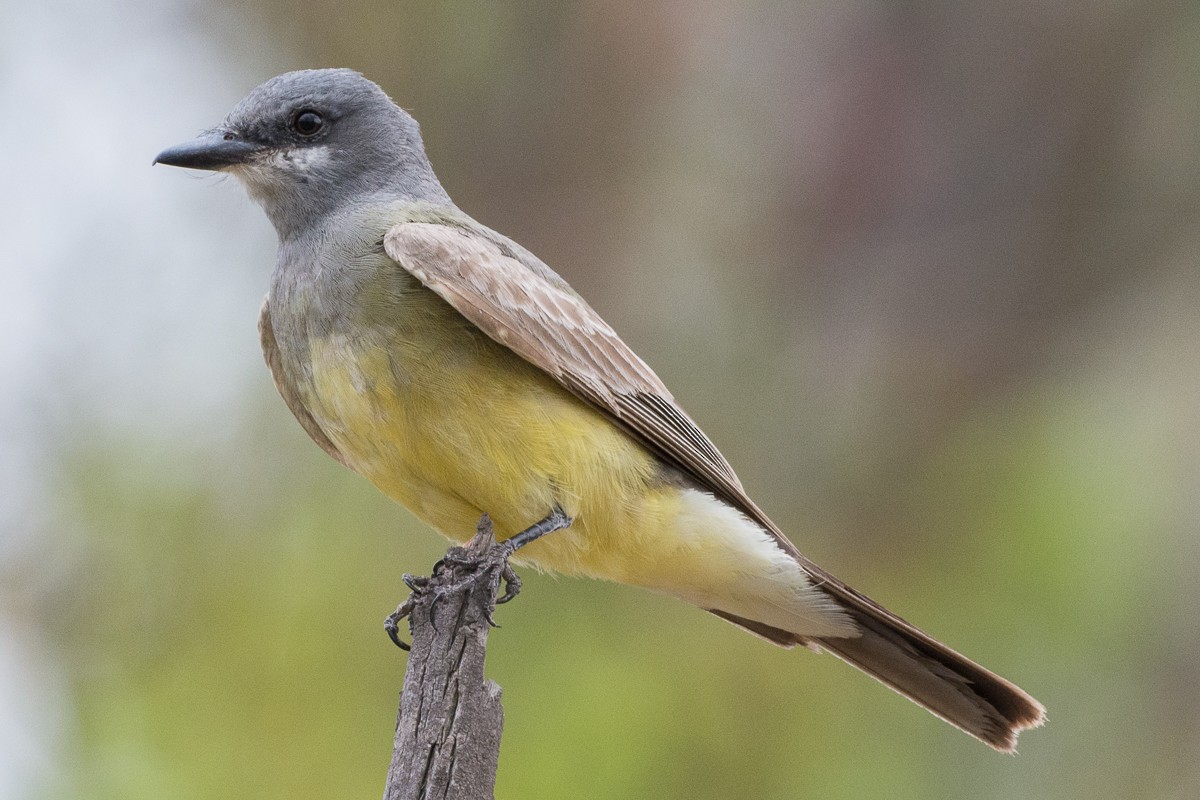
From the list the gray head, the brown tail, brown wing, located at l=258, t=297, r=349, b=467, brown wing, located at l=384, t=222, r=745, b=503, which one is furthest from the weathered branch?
the gray head

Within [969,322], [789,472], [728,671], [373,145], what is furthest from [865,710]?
[373,145]

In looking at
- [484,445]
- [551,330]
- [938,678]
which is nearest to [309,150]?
[551,330]

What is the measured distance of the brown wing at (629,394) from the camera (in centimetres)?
431

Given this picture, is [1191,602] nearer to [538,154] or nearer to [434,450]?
[434,450]

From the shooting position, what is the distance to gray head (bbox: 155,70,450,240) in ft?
16.0

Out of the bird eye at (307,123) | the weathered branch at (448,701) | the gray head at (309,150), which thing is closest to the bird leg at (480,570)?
the weathered branch at (448,701)

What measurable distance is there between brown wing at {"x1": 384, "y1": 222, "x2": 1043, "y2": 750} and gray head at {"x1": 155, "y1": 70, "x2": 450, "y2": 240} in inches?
20.1

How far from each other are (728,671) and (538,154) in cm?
243

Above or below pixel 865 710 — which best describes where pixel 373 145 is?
above

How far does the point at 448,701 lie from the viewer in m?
3.41

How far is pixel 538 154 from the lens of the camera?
6.52m

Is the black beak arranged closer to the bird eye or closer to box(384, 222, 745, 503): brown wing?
the bird eye

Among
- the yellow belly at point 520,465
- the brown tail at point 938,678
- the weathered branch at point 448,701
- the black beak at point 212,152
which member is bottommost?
the weathered branch at point 448,701

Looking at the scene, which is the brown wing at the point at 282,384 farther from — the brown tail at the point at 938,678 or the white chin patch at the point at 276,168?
the brown tail at the point at 938,678
